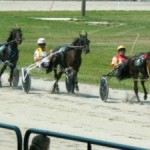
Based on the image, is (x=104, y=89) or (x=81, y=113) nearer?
(x=81, y=113)

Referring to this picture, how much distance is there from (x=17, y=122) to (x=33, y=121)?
12.6 inches

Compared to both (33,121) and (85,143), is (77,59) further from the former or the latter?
(85,143)

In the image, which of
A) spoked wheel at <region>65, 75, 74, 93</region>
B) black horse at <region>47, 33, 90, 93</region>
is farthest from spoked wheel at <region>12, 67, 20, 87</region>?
spoked wheel at <region>65, 75, 74, 93</region>

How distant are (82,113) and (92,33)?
912 inches

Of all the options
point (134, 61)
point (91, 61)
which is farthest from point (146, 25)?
point (134, 61)

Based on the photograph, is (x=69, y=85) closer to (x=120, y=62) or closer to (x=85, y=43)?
(x=85, y=43)

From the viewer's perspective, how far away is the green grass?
28484mm

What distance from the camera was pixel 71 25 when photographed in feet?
146

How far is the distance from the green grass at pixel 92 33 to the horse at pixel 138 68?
10.3 ft

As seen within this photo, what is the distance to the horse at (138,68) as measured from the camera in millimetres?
19453

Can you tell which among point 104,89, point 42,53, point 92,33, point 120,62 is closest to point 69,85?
point 42,53

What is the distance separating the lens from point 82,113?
18.1 meters

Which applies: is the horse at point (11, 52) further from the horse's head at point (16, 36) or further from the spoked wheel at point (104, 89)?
the spoked wheel at point (104, 89)

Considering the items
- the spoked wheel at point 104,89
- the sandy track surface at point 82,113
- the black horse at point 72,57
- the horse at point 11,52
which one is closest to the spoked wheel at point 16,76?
the horse at point 11,52
